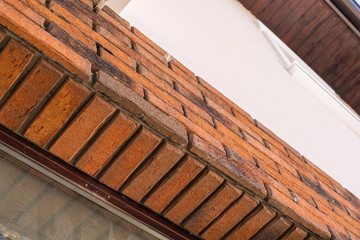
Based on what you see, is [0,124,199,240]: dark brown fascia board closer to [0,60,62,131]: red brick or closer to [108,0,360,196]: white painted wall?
[0,60,62,131]: red brick

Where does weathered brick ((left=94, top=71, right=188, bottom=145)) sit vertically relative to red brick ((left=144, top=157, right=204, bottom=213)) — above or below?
above

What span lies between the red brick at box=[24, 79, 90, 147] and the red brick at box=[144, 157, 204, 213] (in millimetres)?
294

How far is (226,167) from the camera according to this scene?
1.23 m

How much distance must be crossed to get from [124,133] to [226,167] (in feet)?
0.93

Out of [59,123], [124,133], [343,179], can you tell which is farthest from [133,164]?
[343,179]

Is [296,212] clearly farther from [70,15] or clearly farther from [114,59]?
[70,15]

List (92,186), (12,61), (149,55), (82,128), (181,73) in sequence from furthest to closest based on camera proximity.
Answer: (181,73)
(149,55)
(92,186)
(82,128)
(12,61)

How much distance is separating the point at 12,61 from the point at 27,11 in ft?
0.42

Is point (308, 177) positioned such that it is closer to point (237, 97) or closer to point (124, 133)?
point (237, 97)

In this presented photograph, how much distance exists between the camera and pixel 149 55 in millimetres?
1552

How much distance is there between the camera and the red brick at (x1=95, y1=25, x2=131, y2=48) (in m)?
1.37

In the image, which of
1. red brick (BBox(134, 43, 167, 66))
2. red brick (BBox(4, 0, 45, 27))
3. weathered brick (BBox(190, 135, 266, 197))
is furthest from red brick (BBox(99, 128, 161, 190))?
red brick (BBox(134, 43, 167, 66))

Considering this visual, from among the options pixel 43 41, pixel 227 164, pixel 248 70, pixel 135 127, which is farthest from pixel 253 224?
→ pixel 248 70

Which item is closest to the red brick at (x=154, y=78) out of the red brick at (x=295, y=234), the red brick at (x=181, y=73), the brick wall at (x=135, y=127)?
the brick wall at (x=135, y=127)
